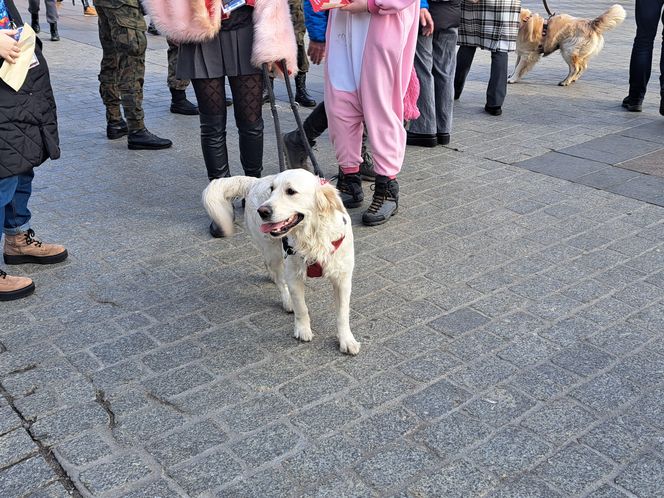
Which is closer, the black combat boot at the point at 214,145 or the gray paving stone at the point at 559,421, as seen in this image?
the gray paving stone at the point at 559,421

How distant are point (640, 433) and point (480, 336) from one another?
0.90 m

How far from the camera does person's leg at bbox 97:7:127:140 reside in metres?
6.47

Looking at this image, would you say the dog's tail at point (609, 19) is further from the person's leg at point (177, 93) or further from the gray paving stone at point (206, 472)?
the gray paving stone at point (206, 472)

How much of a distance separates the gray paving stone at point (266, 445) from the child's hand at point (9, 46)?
233 cm

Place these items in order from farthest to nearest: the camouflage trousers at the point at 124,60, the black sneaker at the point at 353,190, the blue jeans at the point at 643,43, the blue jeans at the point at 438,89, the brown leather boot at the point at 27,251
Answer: the blue jeans at the point at 643,43 → the blue jeans at the point at 438,89 → the camouflage trousers at the point at 124,60 → the black sneaker at the point at 353,190 → the brown leather boot at the point at 27,251

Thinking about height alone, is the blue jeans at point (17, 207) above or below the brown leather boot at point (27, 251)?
above

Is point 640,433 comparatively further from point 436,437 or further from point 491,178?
point 491,178

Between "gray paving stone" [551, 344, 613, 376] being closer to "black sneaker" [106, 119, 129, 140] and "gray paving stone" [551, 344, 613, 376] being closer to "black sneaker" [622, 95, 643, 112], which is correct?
"black sneaker" [106, 119, 129, 140]

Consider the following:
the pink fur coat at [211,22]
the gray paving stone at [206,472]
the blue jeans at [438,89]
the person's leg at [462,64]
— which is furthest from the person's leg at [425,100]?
the gray paving stone at [206,472]

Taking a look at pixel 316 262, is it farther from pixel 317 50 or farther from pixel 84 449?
pixel 317 50

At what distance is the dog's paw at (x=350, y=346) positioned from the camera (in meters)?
3.27

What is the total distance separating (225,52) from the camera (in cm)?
443

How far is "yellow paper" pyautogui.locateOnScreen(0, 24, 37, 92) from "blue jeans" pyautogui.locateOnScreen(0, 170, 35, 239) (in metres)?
0.52

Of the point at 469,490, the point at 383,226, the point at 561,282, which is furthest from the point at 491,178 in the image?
the point at 469,490
